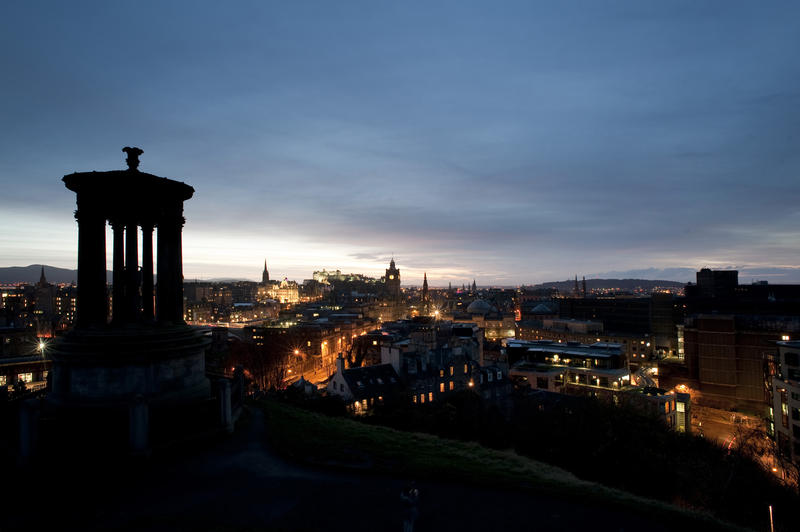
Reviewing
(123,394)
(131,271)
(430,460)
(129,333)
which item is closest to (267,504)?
(430,460)

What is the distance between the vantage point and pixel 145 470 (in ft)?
47.9

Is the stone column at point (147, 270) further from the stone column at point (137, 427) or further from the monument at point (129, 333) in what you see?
the stone column at point (137, 427)

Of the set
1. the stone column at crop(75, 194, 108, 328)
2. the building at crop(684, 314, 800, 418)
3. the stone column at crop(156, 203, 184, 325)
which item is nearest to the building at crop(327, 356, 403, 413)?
the stone column at crop(156, 203, 184, 325)

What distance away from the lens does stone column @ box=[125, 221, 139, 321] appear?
19125mm

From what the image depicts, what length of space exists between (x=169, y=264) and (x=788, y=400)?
205 feet

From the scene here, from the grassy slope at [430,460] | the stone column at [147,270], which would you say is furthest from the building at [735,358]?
the stone column at [147,270]

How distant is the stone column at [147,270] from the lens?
19875 mm

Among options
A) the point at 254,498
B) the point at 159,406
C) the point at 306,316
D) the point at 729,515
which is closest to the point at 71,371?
the point at 159,406

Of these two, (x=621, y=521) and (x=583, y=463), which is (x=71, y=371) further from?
(x=583, y=463)

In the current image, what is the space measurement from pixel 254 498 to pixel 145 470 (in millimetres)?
4629

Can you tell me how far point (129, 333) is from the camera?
17.6 meters

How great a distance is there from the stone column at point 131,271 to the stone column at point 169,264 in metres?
0.95

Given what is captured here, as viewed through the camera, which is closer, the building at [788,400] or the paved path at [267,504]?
the paved path at [267,504]

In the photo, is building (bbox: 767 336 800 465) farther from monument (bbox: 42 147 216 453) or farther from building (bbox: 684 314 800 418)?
monument (bbox: 42 147 216 453)
